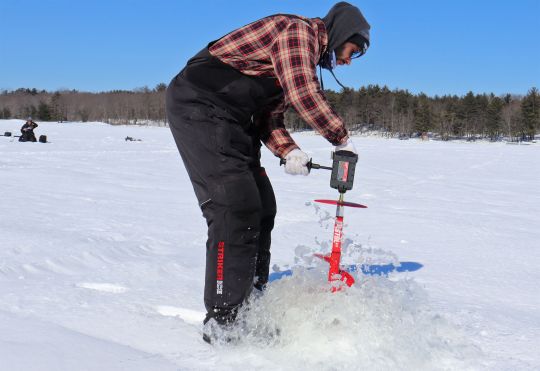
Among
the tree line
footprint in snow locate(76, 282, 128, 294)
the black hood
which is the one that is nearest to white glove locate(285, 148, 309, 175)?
the black hood

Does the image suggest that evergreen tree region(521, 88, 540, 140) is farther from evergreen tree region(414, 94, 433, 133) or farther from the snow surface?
the snow surface

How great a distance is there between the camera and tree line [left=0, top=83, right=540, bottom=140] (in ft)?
265

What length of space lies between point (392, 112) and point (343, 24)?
306 feet

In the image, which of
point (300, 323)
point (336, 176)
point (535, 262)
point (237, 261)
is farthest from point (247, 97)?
point (535, 262)

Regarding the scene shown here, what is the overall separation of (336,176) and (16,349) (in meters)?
1.45

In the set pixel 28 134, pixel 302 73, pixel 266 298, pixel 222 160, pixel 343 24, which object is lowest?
pixel 266 298

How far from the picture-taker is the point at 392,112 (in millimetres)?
92375

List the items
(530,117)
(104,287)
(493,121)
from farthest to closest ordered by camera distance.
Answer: (493,121) < (530,117) < (104,287)

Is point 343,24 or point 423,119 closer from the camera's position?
point 343,24

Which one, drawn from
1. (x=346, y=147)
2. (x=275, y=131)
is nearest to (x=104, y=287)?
(x=275, y=131)

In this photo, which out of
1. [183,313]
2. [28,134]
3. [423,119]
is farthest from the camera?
[423,119]

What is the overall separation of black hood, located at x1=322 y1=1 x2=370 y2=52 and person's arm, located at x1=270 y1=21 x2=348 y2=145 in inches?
4.7

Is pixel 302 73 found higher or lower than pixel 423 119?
lower

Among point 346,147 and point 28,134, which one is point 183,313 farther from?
point 28,134
